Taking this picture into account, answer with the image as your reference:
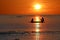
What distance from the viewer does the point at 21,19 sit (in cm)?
95

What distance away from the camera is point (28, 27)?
0.92 m

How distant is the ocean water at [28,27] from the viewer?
0.91 meters

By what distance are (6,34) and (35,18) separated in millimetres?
178

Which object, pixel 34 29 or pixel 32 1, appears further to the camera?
pixel 32 1

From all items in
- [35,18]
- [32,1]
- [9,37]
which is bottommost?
[9,37]

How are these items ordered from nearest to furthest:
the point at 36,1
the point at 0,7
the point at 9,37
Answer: the point at 9,37
the point at 0,7
the point at 36,1

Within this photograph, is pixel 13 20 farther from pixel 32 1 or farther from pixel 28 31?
pixel 32 1

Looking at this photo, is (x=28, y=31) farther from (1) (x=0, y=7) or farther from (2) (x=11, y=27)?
(1) (x=0, y=7)

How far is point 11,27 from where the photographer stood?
35.9 inches

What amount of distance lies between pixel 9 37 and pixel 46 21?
0.22 metres

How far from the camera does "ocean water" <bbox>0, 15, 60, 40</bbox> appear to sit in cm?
91

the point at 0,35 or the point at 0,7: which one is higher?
the point at 0,7

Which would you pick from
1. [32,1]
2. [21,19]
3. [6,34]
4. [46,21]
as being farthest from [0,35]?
[32,1]

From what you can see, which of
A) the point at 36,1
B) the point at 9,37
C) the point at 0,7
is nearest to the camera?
the point at 9,37
